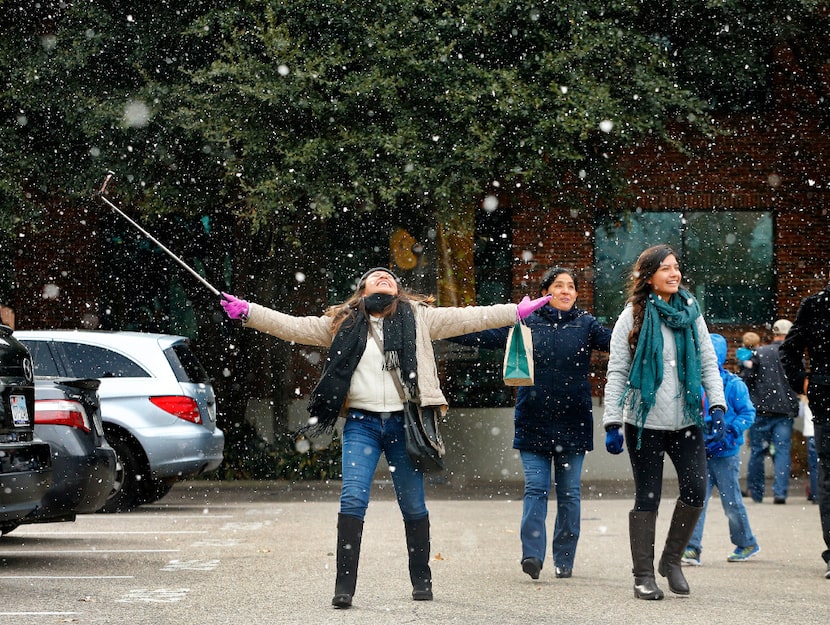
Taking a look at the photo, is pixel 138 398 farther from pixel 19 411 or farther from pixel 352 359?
pixel 352 359

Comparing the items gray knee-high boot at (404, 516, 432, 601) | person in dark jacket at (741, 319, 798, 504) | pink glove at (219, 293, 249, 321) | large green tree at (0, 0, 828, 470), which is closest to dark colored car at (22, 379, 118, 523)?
pink glove at (219, 293, 249, 321)

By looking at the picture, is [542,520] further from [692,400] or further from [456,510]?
[456,510]

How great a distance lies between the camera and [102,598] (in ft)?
23.6

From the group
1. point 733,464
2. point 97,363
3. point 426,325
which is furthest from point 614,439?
point 97,363

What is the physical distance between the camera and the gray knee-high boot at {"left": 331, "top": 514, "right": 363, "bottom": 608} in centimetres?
670

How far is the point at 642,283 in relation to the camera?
735 cm

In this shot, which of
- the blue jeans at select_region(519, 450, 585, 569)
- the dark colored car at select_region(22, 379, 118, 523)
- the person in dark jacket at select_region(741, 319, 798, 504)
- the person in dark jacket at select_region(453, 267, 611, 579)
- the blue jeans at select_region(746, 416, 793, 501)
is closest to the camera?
the blue jeans at select_region(519, 450, 585, 569)

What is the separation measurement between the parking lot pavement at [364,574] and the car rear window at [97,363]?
131 centimetres

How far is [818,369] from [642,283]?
1.58 m

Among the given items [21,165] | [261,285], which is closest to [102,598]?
[21,165]

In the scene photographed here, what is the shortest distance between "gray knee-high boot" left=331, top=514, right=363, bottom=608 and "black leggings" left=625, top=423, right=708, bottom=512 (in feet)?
4.96

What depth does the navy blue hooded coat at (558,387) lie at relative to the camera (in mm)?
8141

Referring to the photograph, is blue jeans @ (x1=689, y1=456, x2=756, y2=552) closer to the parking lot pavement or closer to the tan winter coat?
the parking lot pavement

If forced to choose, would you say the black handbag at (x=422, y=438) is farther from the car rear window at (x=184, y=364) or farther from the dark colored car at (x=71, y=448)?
the car rear window at (x=184, y=364)
